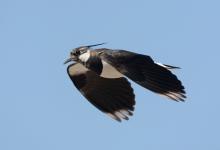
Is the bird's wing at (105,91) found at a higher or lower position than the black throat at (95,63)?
lower

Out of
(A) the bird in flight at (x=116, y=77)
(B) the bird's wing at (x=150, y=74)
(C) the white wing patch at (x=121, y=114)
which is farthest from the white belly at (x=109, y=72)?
(C) the white wing patch at (x=121, y=114)

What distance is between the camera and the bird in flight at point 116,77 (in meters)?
20.0

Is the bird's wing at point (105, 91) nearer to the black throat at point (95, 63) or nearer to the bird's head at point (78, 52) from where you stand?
the bird's head at point (78, 52)

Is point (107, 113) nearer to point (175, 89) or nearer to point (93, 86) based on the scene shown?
point (93, 86)

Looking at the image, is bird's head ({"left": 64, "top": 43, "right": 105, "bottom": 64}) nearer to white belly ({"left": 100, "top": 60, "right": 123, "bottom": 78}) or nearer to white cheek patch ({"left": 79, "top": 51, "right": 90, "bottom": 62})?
white cheek patch ({"left": 79, "top": 51, "right": 90, "bottom": 62})

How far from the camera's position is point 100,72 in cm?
2142

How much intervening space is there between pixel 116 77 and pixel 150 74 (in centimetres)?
169

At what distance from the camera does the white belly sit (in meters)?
21.1

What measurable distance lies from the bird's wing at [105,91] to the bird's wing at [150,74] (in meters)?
1.45

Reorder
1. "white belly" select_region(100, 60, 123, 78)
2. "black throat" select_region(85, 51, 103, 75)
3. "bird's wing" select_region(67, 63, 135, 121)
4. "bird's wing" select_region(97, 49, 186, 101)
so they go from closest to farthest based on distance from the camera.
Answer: "bird's wing" select_region(97, 49, 186, 101)
"white belly" select_region(100, 60, 123, 78)
"black throat" select_region(85, 51, 103, 75)
"bird's wing" select_region(67, 63, 135, 121)

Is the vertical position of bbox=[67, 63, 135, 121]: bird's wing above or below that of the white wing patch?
above

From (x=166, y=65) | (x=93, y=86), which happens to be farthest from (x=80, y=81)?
(x=166, y=65)

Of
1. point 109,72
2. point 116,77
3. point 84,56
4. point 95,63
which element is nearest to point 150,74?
point 109,72

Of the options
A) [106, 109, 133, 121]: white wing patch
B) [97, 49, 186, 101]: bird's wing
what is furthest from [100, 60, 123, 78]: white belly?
[106, 109, 133, 121]: white wing patch
